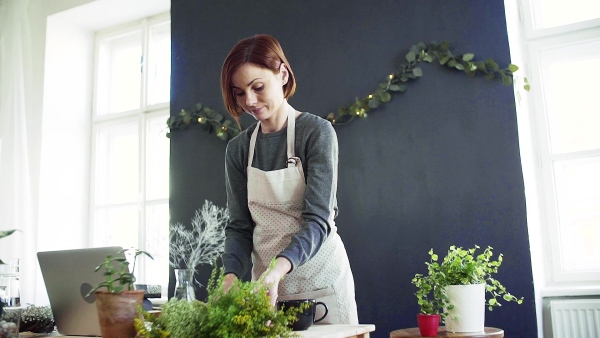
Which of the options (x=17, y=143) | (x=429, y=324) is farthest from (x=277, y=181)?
(x=17, y=143)

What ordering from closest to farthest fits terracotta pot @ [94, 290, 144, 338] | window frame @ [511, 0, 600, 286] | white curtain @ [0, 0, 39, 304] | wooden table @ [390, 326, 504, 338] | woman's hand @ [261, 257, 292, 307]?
1. terracotta pot @ [94, 290, 144, 338]
2. woman's hand @ [261, 257, 292, 307]
3. wooden table @ [390, 326, 504, 338]
4. window frame @ [511, 0, 600, 286]
5. white curtain @ [0, 0, 39, 304]

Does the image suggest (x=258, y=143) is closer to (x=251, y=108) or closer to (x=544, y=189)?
(x=251, y=108)

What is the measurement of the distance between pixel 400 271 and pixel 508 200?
614mm

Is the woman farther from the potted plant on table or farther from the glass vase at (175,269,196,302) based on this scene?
the potted plant on table

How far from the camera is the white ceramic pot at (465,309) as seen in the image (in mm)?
1869

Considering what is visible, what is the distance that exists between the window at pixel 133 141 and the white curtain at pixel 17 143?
488mm

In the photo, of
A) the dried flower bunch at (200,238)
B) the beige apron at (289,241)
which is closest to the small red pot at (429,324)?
the beige apron at (289,241)

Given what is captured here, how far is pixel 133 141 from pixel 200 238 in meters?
1.48

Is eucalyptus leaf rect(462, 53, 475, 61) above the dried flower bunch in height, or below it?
above

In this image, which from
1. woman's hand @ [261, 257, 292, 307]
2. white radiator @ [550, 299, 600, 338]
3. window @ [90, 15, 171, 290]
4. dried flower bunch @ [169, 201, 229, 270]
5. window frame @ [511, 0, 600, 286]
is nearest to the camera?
woman's hand @ [261, 257, 292, 307]

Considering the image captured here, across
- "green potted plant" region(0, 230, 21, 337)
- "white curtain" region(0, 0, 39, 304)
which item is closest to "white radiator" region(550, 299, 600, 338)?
"green potted plant" region(0, 230, 21, 337)

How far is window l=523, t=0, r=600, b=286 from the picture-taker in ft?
9.92

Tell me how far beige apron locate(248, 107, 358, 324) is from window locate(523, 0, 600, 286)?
1.49 metres

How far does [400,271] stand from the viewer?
9.81ft
